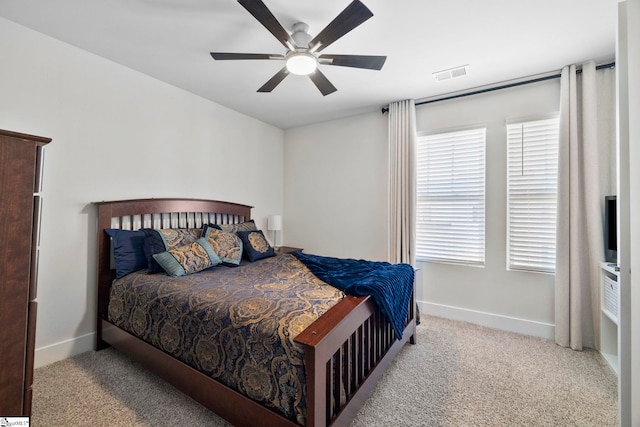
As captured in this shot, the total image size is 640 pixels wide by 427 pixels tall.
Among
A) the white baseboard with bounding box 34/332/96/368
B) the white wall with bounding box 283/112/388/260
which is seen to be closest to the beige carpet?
the white baseboard with bounding box 34/332/96/368

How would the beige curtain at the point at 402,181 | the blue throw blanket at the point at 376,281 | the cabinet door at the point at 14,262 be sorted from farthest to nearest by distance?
the beige curtain at the point at 402,181
the blue throw blanket at the point at 376,281
the cabinet door at the point at 14,262

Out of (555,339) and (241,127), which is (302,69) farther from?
(555,339)

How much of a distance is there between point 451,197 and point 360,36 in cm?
208

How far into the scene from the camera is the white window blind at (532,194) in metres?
2.75

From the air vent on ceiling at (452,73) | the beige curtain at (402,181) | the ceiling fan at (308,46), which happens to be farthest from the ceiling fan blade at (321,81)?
the beige curtain at (402,181)

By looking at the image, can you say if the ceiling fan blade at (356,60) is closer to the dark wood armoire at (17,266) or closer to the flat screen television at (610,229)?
the dark wood armoire at (17,266)

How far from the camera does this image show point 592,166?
245 cm

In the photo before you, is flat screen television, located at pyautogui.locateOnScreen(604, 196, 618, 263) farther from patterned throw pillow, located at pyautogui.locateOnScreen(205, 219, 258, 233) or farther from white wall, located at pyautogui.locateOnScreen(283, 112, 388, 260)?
patterned throw pillow, located at pyautogui.locateOnScreen(205, 219, 258, 233)

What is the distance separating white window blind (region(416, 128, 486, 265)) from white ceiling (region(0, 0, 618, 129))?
0.66m

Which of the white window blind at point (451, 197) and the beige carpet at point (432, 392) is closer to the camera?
the beige carpet at point (432, 392)

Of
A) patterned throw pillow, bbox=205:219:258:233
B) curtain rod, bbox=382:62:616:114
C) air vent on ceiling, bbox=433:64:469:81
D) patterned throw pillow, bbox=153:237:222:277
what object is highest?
air vent on ceiling, bbox=433:64:469:81

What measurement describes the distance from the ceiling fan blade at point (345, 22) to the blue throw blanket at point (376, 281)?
163 centimetres

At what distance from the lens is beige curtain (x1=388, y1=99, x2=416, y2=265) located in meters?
3.36

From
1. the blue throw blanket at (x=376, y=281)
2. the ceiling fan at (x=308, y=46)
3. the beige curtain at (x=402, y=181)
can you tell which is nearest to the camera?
the ceiling fan at (x=308, y=46)
